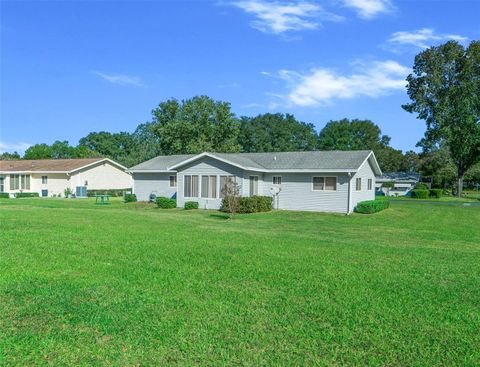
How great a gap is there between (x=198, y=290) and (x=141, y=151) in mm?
59046

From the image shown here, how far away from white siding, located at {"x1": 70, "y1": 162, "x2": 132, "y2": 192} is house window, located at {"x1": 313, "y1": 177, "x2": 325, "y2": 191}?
23.6 metres

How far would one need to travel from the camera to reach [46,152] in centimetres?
7800

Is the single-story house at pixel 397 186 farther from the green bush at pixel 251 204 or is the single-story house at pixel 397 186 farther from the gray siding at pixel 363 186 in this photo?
the green bush at pixel 251 204

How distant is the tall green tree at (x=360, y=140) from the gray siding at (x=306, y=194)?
5029cm

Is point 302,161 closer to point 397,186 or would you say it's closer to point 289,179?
point 289,179

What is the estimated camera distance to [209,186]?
2494 centimetres

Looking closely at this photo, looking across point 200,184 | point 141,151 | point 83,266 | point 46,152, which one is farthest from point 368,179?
point 46,152

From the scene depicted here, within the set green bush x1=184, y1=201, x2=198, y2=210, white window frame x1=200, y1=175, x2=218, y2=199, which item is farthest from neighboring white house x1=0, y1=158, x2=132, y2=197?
white window frame x1=200, y1=175, x2=218, y2=199

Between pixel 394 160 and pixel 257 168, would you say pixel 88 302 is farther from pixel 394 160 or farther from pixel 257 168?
pixel 394 160

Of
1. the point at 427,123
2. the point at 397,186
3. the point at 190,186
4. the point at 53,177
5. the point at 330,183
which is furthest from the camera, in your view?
the point at 397,186

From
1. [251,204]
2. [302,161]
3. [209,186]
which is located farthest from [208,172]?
[302,161]

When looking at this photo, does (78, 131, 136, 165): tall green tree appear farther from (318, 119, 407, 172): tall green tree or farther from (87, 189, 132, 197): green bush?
(87, 189, 132, 197): green bush

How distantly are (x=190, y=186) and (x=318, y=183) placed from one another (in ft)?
25.6

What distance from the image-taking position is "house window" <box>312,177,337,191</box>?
23.9 metres
